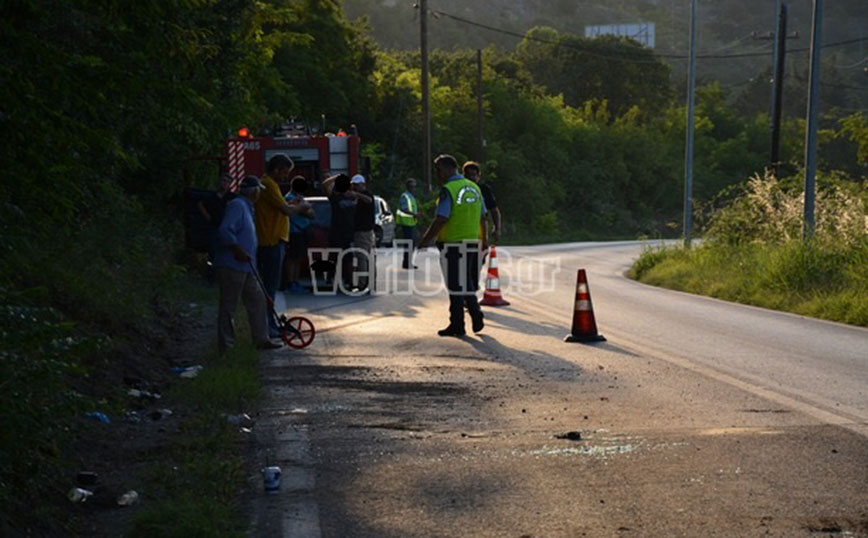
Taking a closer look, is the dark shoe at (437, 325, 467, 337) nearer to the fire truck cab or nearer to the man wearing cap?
the man wearing cap

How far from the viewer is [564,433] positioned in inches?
314

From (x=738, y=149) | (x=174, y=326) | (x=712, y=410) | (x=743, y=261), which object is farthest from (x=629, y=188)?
(x=712, y=410)

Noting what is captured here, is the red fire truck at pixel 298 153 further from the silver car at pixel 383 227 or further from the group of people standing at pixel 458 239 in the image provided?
the silver car at pixel 383 227

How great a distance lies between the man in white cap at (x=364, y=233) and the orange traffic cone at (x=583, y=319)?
571 cm

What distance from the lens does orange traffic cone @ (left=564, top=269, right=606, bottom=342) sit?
12.9 m

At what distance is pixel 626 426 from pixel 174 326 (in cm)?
775

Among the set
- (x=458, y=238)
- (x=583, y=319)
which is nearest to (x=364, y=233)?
(x=458, y=238)

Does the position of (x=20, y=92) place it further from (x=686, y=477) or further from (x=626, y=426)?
(x=626, y=426)

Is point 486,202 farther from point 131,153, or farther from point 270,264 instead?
point 131,153

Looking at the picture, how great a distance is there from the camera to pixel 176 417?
8.91 m

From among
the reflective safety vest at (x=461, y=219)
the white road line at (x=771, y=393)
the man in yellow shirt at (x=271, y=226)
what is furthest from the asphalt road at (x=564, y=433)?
the reflective safety vest at (x=461, y=219)

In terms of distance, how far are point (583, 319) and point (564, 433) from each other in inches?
198

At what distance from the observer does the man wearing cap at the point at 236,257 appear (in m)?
11.7

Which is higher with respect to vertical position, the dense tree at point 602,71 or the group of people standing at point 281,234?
the dense tree at point 602,71
